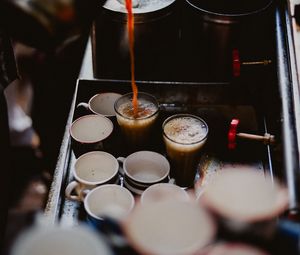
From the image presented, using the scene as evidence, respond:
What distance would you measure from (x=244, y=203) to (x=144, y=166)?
1.01 m

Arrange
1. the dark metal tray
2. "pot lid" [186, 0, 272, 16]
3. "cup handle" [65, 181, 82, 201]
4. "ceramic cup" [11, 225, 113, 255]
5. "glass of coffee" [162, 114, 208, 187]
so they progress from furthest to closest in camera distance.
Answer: "pot lid" [186, 0, 272, 16] → the dark metal tray → "glass of coffee" [162, 114, 208, 187] → "cup handle" [65, 181, 82, 201] → "ceramic cup" [11, 225, 113, 255]

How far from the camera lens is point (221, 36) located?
2.26 meters

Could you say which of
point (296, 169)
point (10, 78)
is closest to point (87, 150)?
point (10, 78)

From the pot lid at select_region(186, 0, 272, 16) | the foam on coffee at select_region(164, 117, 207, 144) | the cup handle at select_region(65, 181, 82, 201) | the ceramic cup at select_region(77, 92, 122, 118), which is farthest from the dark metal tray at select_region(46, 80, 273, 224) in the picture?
the pot lid at select_region(186, 0, 272, 16)

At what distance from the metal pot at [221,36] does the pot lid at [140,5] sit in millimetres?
145

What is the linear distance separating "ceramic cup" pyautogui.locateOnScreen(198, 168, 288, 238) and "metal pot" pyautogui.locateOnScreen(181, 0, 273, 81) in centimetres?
133

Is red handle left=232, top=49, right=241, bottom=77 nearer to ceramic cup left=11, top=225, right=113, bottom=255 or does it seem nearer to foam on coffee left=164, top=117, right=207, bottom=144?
foam on coffee left=164, top=117, right=207, bottom=144

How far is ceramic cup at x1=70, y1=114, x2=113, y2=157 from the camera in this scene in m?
1.99

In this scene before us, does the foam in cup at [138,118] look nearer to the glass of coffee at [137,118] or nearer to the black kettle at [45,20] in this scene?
the glass of coffee at [137,118]

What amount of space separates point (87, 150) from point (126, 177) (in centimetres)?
29

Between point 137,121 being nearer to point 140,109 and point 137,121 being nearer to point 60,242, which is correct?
point 140,109

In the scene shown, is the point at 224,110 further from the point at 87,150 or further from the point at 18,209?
the point at 18,209

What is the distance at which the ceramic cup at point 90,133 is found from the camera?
1992 millimetres

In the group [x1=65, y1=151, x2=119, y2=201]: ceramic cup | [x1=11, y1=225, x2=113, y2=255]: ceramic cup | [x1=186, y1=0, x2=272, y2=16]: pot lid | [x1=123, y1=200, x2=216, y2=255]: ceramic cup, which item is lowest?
[x1=65, y1=151, x2=119, y2=201]: ceramic cup
